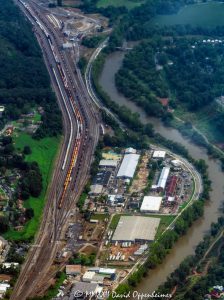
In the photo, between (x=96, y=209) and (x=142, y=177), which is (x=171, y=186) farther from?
(x=96, y=209)

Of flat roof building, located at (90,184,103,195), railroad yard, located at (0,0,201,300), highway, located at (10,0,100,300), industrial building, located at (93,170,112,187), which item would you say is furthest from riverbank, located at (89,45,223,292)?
flat roof building, located at (90,184,103,195)

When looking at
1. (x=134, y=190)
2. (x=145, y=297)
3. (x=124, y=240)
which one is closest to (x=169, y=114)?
(x=134, y=190)

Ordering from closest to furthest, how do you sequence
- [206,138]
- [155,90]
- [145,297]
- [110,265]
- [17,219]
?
1. [145,297]
2. [110,265]
3. [17,219]
4. [206,138]
5. [155,90]

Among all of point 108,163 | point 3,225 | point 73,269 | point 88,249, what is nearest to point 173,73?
point 108,163

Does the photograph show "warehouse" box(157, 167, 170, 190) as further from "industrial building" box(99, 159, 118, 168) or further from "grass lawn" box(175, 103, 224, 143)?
"grass lawn" box(175, 103, 224, 143)

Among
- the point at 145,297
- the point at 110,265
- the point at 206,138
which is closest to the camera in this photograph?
the point at 145,297

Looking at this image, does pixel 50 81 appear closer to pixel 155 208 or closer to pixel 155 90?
pixel 155 90
